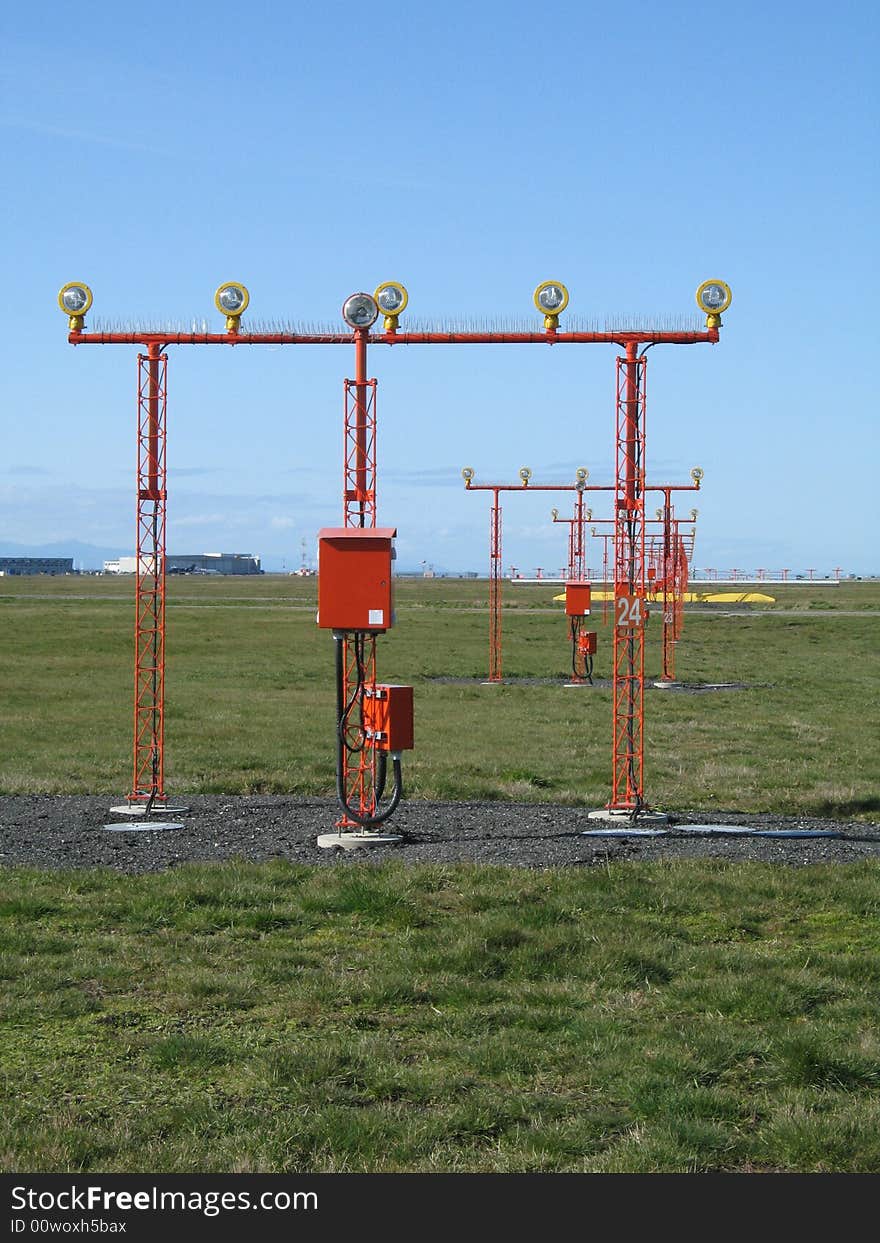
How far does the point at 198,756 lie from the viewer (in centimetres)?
2227

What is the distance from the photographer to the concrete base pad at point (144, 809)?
16453mm

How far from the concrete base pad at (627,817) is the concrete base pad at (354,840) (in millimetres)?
2547

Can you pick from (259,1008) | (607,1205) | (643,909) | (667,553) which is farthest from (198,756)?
(667,553)

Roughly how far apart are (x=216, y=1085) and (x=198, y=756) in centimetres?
1483

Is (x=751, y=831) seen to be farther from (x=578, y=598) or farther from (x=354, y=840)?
(x=578, y=598)

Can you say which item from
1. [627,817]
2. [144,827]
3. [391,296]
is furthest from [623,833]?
[391,296]

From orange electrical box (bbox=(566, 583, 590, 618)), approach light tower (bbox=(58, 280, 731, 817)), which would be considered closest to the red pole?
approach light tower (bbox=(58, 280, 731, 817))

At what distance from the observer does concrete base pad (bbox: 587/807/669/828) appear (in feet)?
51.9

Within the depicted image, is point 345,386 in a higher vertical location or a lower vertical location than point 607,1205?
higher

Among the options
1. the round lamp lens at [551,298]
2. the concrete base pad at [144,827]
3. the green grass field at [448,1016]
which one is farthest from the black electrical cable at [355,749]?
the round lamp lens at [551,298]

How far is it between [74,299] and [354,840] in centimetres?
672

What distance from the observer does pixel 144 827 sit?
604 inches

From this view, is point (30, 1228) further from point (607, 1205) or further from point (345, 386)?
point (345, 386)

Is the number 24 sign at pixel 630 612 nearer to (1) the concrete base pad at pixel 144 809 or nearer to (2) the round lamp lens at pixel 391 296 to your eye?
(2) the round lamp lens at pixel 391 296
